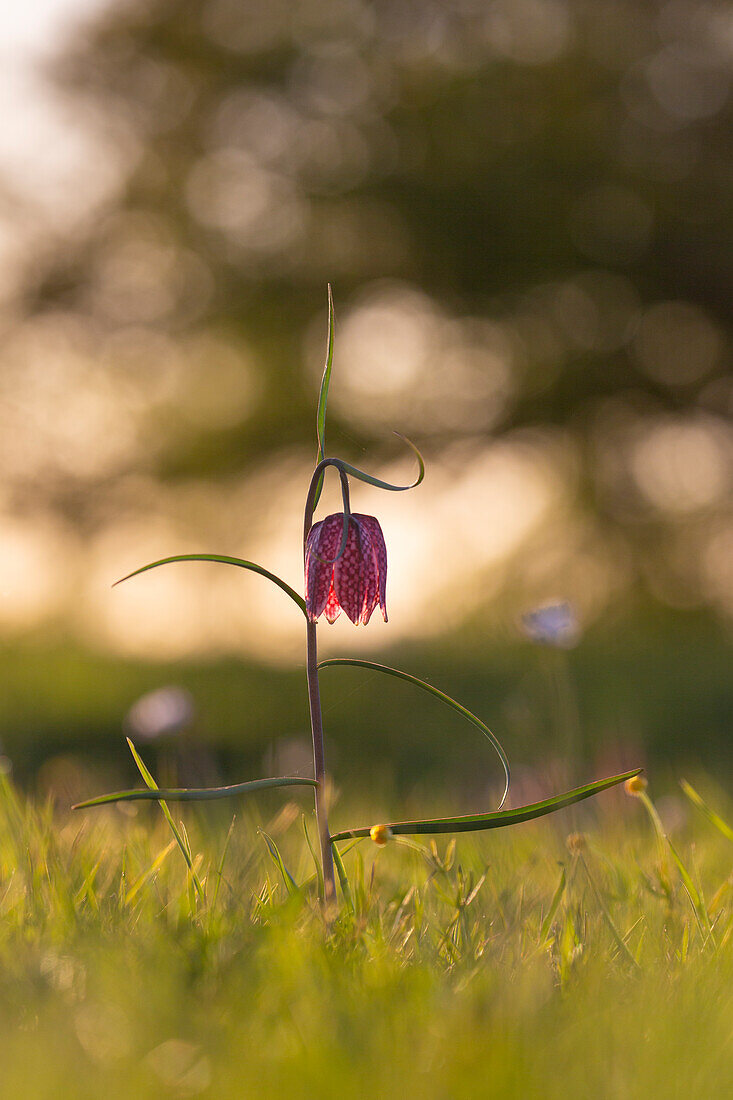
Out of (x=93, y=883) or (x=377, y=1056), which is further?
(x=93, y=883)

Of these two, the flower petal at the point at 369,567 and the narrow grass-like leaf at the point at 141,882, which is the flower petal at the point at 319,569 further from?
the narrow grass-like leaf at the point at 141,882

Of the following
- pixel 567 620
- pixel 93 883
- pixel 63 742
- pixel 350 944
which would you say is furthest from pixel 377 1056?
pixel 63 742

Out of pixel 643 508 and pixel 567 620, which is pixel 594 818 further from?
pixel 643 508

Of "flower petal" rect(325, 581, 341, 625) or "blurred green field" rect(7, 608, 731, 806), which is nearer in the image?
"flower petal" rect(325, 581, 341, 625)

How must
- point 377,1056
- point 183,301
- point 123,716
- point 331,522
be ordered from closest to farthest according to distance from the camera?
point 377,1056 → point 331,522 → point 123,716 → point 183,301

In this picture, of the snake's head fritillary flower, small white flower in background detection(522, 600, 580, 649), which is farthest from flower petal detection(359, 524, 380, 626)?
small white flower in background detection(522, 600, 580, 649)

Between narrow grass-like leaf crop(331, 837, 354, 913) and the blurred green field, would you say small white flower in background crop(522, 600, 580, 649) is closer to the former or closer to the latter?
narrow grass-like leaf crop(331, 837, 354, 913)
